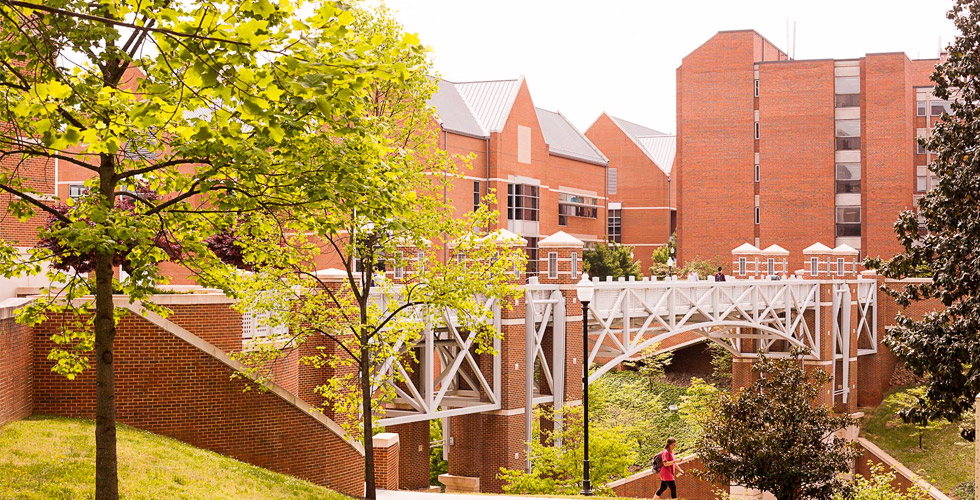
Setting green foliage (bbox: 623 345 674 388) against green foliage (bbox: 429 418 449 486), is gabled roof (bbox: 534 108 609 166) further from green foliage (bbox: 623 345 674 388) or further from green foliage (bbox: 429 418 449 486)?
green foliage (bbox: 429 418 449 486)

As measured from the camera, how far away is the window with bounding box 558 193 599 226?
204 ft

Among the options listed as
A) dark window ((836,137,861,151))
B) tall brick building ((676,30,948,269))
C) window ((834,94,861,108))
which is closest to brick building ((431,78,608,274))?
tall brick building ((676,30,948,269))

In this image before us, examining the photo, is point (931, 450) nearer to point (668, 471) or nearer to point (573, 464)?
point (573, 464)

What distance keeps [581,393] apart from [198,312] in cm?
1779

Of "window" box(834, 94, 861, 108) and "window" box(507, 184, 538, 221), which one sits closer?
"window" box(507, 184, 538, 221)

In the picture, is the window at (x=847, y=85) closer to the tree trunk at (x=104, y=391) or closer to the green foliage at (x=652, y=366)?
the green foliage at (x=652, y=366)

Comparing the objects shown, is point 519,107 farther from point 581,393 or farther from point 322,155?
point 322,155

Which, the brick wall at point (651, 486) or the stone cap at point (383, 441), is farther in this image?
the brick wall at point (651, 486)

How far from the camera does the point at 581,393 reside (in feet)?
107

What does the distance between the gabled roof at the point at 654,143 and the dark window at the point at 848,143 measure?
1534 centimetres

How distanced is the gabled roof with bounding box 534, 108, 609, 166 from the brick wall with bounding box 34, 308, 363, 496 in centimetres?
4479

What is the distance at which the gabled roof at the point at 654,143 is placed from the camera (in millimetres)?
77750

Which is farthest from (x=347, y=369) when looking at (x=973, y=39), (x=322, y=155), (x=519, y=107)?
(x=519, y=107)

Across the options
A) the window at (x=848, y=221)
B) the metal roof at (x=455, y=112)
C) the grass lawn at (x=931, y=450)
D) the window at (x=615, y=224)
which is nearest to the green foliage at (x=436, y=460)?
the metal roof at (x=455, y=112)
